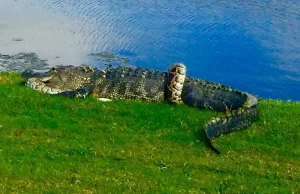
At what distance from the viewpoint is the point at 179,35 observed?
2794 cm

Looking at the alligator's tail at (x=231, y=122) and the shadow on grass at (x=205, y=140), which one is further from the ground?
the alligator's tail at (x=231, y=122)

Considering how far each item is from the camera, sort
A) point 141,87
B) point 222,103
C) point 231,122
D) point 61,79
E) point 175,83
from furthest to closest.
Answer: point 61,79 < point 141,87 < point 175,83 < point 222,103 < point 231,122

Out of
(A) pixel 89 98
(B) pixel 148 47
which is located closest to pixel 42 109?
(A) pixel 89 98

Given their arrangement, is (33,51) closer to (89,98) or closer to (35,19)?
(35,19)

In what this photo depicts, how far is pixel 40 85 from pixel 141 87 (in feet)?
8.64

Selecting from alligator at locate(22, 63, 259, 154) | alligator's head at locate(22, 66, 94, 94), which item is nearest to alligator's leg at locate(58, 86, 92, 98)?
alligator at locate(22, 63, 259, 154)

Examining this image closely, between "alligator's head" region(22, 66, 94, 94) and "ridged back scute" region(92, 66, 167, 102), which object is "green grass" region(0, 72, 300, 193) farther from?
"alligator's head" region(22, 66, 94, 94)

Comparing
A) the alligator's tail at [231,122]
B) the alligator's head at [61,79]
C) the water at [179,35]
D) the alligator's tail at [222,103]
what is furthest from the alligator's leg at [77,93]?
the water at [179,35]

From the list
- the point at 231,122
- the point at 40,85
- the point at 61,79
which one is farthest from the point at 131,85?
the point at 231,122

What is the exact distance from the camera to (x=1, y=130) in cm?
1147

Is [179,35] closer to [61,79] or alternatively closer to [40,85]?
[61,79]

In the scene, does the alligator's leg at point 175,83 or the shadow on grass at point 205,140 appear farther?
the alligator's leg at point 175,83

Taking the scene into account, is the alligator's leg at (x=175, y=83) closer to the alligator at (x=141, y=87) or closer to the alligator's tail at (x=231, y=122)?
the alligator at (x=141, y=87)

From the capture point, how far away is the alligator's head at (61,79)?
14945 millimetres
